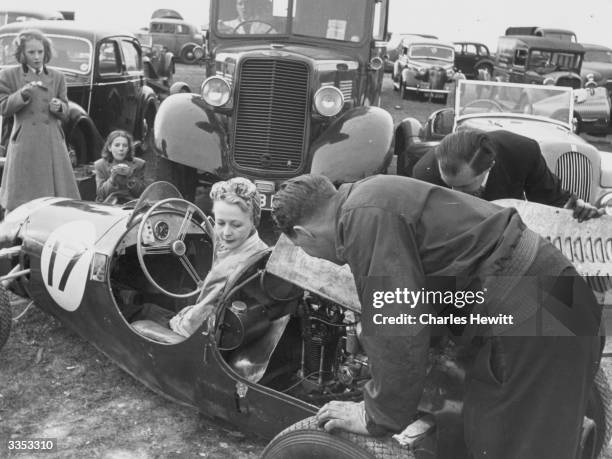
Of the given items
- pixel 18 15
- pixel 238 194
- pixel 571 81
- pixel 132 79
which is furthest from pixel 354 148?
pixel 571 81

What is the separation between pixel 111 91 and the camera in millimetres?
9047

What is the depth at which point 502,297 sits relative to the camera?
212 cm

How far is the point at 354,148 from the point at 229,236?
308cm

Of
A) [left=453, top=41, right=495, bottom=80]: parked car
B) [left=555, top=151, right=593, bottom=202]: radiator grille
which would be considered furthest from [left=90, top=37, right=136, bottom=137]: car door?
[left=453, top=41, right=495, bottom=80]: parked car

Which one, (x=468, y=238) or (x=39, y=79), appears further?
(x=39, y=79)

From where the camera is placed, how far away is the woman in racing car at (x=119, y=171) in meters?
5.71

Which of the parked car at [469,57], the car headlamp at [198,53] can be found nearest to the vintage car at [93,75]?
the car headlamp at [198,53]

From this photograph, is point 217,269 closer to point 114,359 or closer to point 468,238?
point 114,359

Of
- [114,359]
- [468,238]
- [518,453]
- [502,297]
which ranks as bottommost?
[114,359]

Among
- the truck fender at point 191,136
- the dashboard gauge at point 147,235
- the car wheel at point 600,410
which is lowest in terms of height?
the car wheel at point 600,410

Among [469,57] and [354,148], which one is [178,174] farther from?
[469,57]

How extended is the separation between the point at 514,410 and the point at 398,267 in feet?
2.06

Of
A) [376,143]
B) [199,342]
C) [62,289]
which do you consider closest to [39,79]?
[62,289]

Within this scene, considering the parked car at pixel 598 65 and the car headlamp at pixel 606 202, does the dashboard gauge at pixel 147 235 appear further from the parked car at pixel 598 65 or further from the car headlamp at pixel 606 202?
the parked car at pixel 598 65
